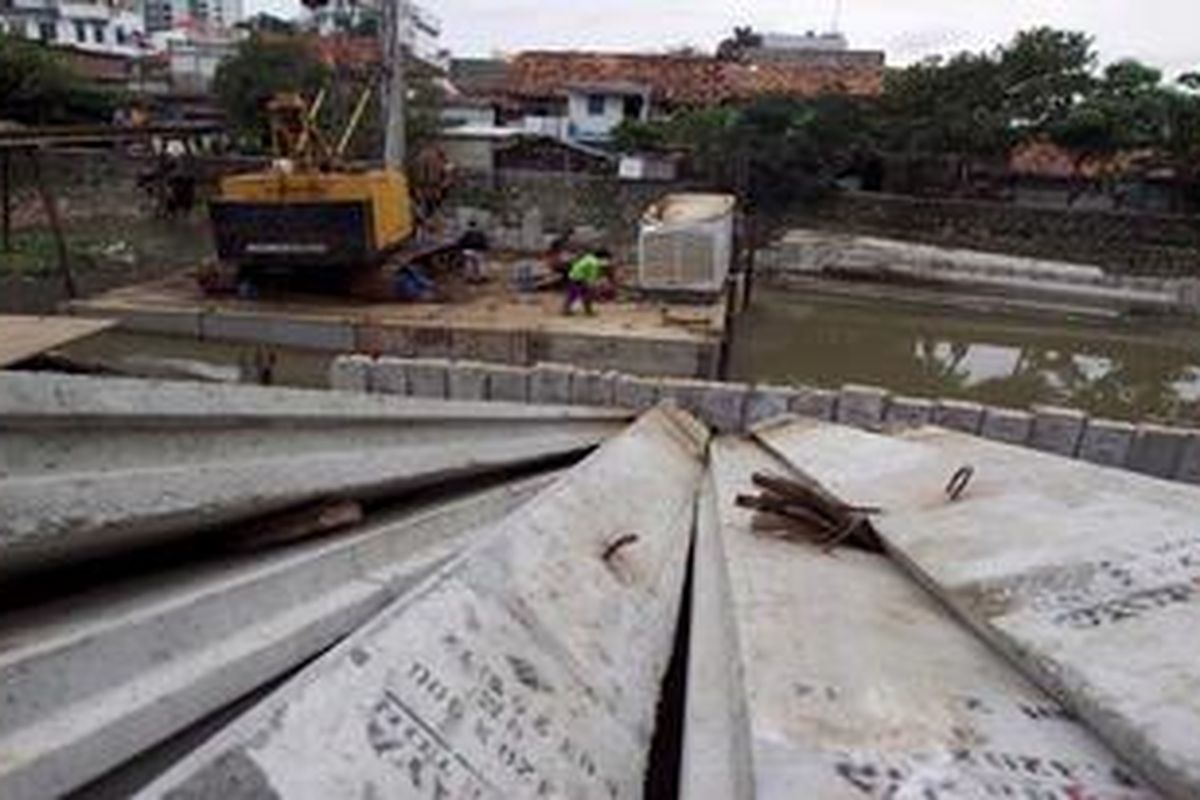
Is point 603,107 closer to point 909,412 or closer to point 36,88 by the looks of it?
point 36,88

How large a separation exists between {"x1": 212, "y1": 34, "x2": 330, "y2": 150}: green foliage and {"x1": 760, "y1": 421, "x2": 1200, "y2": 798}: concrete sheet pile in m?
20.8

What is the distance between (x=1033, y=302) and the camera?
1755 cm

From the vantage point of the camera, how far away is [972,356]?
14.7 m

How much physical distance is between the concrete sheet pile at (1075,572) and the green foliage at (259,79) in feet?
68.4

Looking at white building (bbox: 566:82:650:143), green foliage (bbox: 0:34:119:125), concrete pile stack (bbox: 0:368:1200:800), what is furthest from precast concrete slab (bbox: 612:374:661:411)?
green foliage (bbox: 0:34:119:125)

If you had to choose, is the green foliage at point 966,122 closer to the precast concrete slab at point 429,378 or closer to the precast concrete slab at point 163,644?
the precast concrete slab at point 429,378

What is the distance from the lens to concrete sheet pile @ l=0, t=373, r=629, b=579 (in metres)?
2.55

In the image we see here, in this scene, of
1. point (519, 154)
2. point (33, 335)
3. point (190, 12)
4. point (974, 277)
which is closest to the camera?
point (33, 335)

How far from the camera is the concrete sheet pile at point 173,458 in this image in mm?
2551

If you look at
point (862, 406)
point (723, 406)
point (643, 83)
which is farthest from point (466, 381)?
point (643, 83)

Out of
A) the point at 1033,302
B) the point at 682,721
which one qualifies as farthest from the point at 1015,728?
the point at 1033,302

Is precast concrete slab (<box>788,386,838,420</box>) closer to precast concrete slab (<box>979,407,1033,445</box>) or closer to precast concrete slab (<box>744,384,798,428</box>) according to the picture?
precast concrete slab (<box>744,384,798,428</box>)

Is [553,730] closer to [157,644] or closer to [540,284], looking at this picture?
[157,644]

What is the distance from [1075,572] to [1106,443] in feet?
17.0
